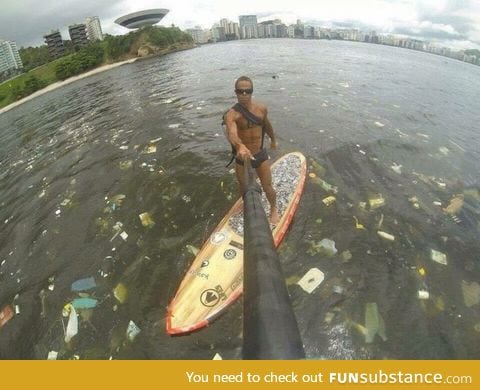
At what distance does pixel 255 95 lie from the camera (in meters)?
20.2

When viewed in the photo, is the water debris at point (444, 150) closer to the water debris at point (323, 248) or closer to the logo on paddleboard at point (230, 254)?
the water debris at point (323, 248)

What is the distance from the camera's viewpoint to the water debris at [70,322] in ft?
17.5

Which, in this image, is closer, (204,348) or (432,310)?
(204,348)

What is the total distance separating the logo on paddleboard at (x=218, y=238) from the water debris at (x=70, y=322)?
2.92 metres

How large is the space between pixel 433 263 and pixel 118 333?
20.2ft

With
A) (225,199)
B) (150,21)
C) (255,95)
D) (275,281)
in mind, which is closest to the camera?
(275,281)

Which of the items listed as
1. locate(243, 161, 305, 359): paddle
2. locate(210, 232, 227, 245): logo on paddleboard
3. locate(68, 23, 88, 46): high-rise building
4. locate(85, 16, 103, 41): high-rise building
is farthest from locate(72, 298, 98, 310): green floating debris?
locate(85, 16, 103, 41): high-rise building

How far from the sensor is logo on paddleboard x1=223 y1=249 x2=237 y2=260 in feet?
20.5

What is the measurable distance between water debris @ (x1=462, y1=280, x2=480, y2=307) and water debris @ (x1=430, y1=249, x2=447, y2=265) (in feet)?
1.82

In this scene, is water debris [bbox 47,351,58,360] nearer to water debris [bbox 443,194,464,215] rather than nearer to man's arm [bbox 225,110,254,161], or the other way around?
man's arm [bbox 225,110,254,161]

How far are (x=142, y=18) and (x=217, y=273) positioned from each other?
15285 cm

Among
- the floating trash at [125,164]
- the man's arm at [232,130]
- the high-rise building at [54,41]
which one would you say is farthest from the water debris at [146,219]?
the high-rise building at [54,41]

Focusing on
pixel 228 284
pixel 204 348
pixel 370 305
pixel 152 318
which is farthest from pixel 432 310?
pixel 152 318

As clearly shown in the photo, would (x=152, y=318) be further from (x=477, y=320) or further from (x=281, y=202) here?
(x=477, y=320)
